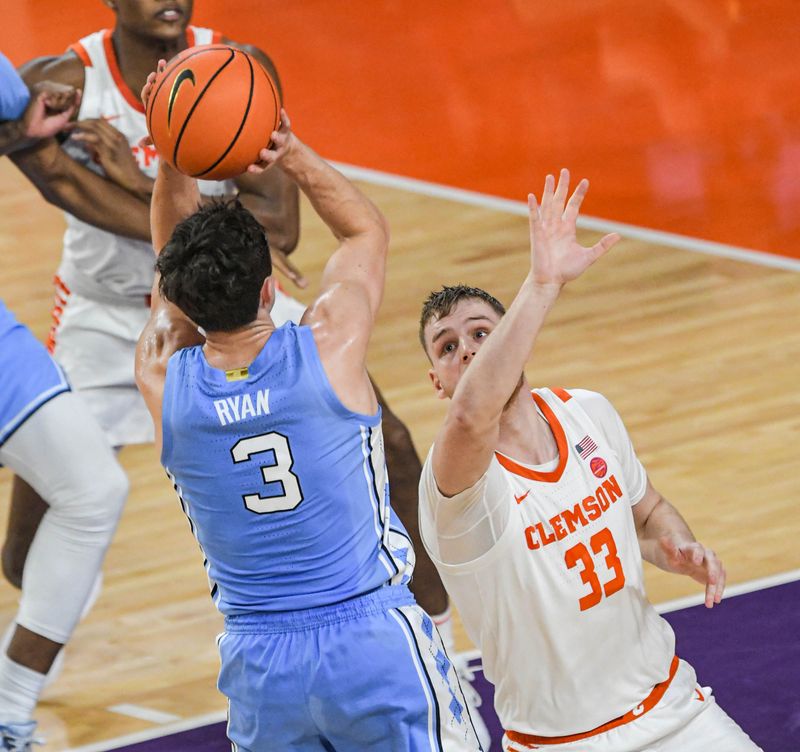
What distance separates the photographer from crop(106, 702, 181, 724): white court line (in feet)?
18.6

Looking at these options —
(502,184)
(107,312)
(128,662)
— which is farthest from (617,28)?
(128,662)

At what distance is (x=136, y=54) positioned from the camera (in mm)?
6422

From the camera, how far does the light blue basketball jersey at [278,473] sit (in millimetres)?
3711

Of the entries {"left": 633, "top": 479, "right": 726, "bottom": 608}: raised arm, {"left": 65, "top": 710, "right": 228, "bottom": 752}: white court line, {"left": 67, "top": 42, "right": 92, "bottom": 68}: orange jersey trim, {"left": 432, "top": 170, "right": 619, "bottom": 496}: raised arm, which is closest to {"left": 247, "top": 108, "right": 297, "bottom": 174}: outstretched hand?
{"left": 432, "top": 170, "right": 619, "bottom": 496}: raised arm

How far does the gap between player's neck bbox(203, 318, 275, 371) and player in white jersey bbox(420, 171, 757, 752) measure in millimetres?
Answer: 436

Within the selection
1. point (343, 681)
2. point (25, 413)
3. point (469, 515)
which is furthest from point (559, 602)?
point (25, 413)

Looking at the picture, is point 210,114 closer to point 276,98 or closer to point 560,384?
point 276,98

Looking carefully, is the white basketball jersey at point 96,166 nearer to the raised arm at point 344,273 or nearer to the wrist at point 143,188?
the wrist at point 143,188

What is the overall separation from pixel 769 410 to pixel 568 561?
357 cm

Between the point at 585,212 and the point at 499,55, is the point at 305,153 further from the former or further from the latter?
the point at 499,55

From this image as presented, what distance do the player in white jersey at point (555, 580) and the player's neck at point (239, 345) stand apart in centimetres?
44

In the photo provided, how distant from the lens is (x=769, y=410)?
7344 millimetres

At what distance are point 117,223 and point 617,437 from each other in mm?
2476

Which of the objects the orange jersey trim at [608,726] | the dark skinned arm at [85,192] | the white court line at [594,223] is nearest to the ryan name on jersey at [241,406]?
the orange jersey trim at [608,726]
